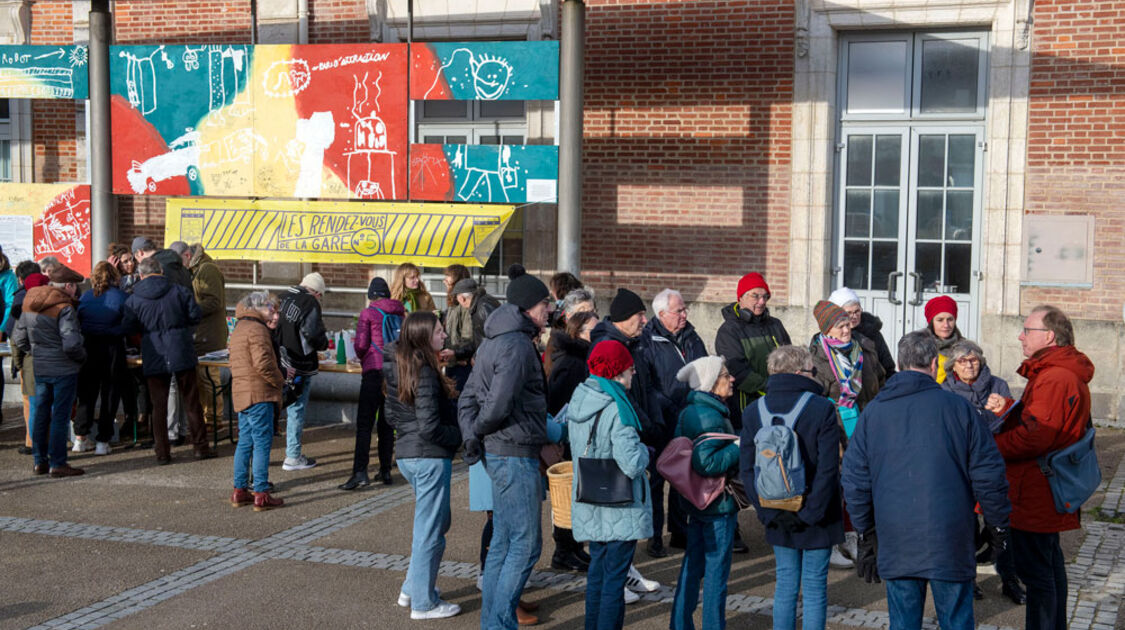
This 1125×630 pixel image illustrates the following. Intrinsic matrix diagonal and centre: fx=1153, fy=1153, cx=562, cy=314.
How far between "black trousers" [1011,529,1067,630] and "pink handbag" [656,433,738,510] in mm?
1474

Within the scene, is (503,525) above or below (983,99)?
below

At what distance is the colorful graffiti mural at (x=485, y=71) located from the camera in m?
11.7

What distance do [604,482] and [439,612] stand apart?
4.95ft

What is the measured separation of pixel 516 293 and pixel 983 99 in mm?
7853

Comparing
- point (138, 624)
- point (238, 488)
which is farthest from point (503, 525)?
point (238, 488)

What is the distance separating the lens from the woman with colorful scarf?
22.8 ft

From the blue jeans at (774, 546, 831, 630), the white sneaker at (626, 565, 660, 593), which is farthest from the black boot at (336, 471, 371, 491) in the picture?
the blue jeans at (774, 546, 831, 630)

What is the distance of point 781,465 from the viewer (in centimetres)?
517

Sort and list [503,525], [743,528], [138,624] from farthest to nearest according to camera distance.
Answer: [743,528]
[138,624]
[503,525]

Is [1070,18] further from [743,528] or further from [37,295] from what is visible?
[37,295]

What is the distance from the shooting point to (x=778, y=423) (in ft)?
17.3

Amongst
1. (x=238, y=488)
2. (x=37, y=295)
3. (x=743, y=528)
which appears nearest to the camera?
(x=743, y=528)

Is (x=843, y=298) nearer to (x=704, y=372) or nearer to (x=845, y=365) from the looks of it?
(x=845, y=365)

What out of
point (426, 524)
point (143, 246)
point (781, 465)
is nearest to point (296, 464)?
point (143, 246)
